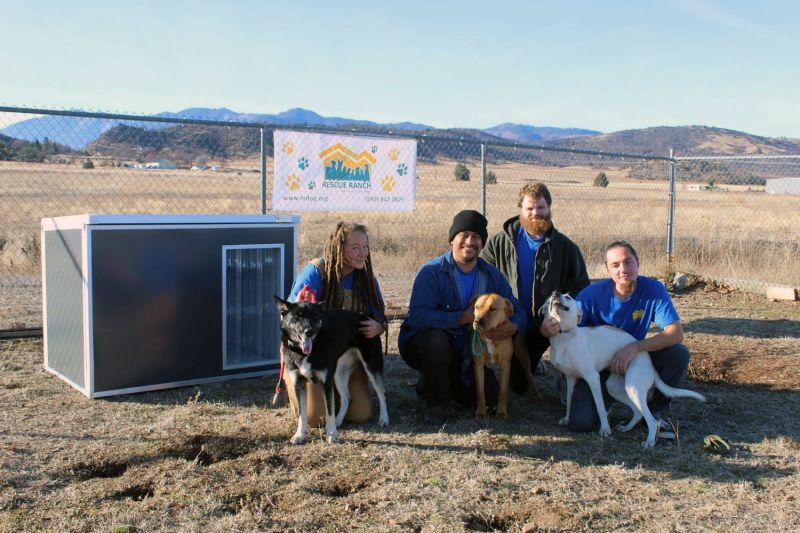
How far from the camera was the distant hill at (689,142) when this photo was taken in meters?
76.1

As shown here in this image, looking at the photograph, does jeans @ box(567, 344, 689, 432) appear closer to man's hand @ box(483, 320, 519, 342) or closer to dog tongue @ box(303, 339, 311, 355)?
man's hand @ box(483, 320, 519, 342)

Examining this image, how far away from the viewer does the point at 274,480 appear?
11.6 ft

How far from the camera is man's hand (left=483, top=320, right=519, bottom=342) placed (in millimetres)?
4680

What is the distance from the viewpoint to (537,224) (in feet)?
17.4

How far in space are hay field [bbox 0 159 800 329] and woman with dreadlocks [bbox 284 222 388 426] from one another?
3.26 metres

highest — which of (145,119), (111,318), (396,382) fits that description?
(145,119)

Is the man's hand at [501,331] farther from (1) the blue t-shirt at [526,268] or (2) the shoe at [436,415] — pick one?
(1) the blue t-shirt at [526,268]

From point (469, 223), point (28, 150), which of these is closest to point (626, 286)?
point (469, 223)

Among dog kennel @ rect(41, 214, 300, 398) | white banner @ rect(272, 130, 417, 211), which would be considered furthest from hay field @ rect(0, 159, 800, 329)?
dog kennel @ rect(41, 214, 300, 398)

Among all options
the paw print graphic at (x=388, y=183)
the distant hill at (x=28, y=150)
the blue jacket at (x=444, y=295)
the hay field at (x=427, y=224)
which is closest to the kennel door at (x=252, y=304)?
the blue jacket at (x=444, y=295)

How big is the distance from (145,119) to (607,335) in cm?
424

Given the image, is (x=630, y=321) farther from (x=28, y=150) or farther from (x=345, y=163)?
(x=28, y=150)

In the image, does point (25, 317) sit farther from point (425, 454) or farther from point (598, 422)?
point (598, 422)

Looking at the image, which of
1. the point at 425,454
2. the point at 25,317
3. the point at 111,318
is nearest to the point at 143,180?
the point at 25,317
